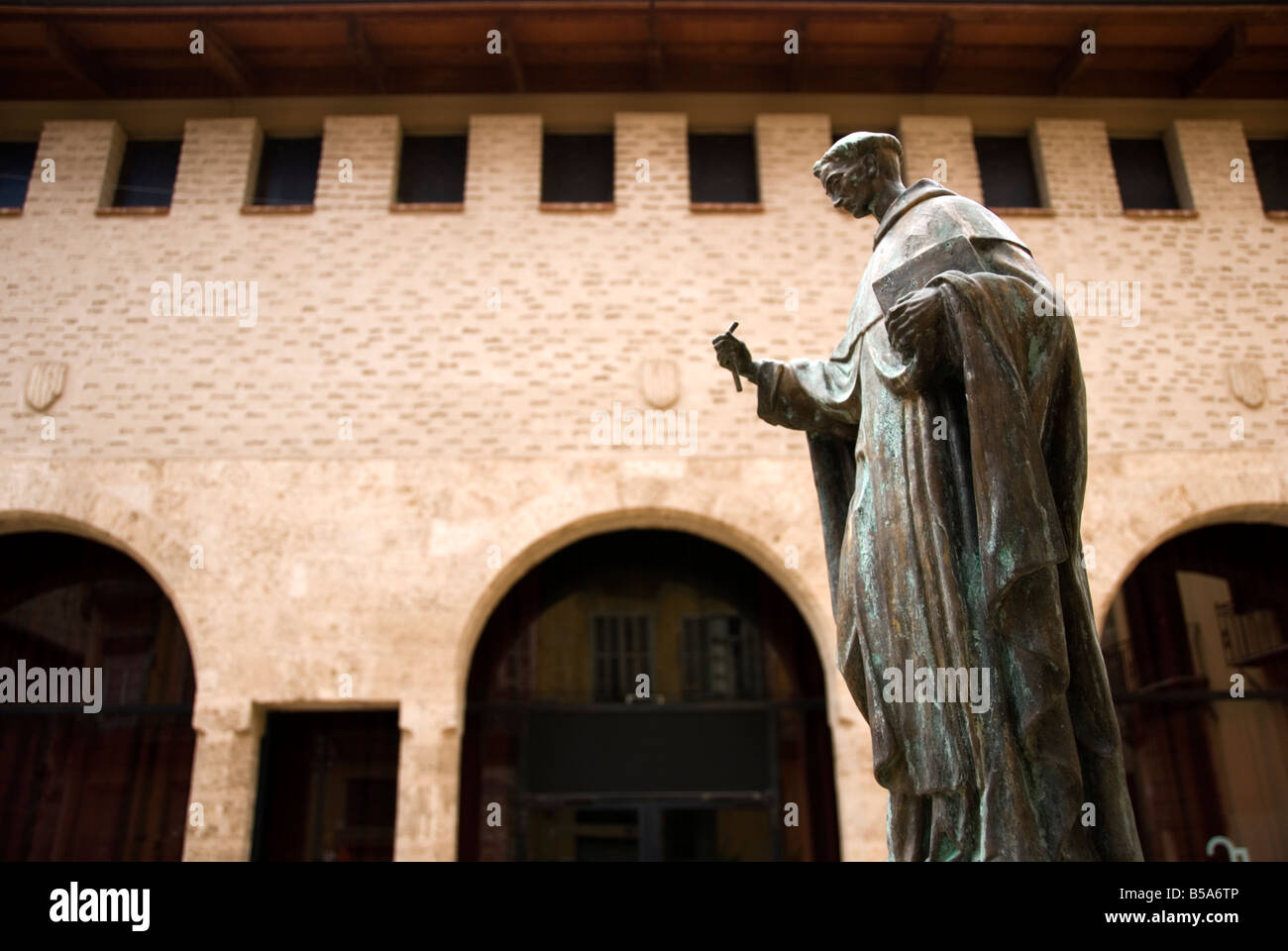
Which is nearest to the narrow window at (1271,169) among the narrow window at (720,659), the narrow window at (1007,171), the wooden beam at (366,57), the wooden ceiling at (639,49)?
the wooden ceiling at (639,49)

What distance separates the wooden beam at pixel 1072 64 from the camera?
35.8 feet

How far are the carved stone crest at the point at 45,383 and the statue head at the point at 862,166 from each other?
→ 30.4ft

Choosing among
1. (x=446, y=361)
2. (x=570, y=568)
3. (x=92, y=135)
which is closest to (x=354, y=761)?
(x=570, y=568)

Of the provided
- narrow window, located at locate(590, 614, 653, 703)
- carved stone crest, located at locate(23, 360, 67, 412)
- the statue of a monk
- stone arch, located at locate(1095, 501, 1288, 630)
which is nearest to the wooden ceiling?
carved stone crest, located at locate(23, 360, 67, 412)

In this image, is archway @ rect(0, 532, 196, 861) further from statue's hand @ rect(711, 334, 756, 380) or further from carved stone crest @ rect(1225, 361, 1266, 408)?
carved stone crest @ rect(1225, 361, 1266, 408)

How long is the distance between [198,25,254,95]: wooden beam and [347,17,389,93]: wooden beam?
1312 millimetres

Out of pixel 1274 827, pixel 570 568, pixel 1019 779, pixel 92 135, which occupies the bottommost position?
pixel 1019 779

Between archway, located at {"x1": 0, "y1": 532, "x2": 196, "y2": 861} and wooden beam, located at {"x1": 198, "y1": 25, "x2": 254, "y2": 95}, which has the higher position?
wooden beam, located at {"x1": 198, "y1": 25, "x2": 254, "y2": 95}

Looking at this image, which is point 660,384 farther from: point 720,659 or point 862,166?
point 862,166

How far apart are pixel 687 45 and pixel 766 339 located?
11.6ft

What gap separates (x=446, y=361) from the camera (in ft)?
33.3

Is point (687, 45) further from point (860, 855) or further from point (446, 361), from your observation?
point (860, 855)

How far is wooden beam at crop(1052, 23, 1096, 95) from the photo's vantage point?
1092cm

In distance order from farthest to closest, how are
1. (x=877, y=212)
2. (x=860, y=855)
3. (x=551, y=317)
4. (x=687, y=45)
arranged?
(x=687, y=45) → (x=551, y=317) → (x=860, y=855) → (x=877, y=212)
